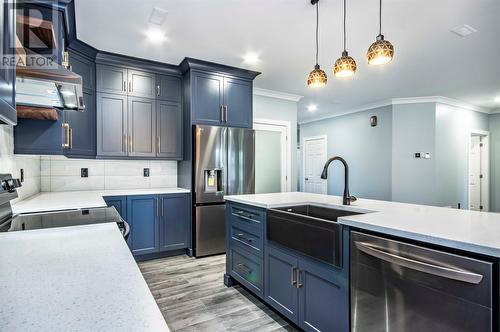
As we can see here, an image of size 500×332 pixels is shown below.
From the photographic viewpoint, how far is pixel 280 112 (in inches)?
202

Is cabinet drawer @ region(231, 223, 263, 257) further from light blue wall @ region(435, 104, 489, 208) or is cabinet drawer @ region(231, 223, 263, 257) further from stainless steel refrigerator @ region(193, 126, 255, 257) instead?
light blue wall @ region(435, 104, 489, 208)

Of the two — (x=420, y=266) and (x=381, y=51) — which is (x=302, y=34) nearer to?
(x=381, y=51)

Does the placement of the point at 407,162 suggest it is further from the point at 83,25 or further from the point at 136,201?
the point at 83,25

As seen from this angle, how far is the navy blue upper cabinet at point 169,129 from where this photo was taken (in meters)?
3.70

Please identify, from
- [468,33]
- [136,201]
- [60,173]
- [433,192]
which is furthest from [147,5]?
[433,192]

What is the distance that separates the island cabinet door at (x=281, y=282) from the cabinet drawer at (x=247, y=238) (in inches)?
4.9

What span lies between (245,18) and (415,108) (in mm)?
4417

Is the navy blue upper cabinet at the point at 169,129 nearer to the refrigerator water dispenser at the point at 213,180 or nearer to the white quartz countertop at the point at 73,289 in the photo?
the refrigerator water dispenser at the point at 213,180

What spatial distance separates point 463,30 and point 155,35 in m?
3.13

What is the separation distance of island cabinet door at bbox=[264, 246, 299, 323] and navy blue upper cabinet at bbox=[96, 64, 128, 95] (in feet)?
9.00

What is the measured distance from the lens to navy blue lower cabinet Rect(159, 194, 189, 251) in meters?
3.52

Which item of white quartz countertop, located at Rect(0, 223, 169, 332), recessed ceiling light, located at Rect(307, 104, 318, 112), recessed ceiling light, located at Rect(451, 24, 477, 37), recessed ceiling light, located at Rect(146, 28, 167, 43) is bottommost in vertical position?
white quartz countertop, located at Rect(0, 223, 169, 332)

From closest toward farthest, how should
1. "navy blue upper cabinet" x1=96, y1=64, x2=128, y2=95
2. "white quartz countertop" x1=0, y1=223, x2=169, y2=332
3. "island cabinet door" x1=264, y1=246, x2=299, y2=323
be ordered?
"white quartz countertop" x1=0, y1=223, x2=169, y2=332
"island cabinet door" x1=264, y1=246, x2=299, y2=323
"navy blue upper cabinet" x1=96, y1=64, x2=128, y2=95

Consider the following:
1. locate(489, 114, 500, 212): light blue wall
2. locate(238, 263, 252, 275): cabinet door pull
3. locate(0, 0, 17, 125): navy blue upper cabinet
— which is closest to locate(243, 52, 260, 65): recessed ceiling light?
locate(238, 263, 252, 275): cabinet door pull
